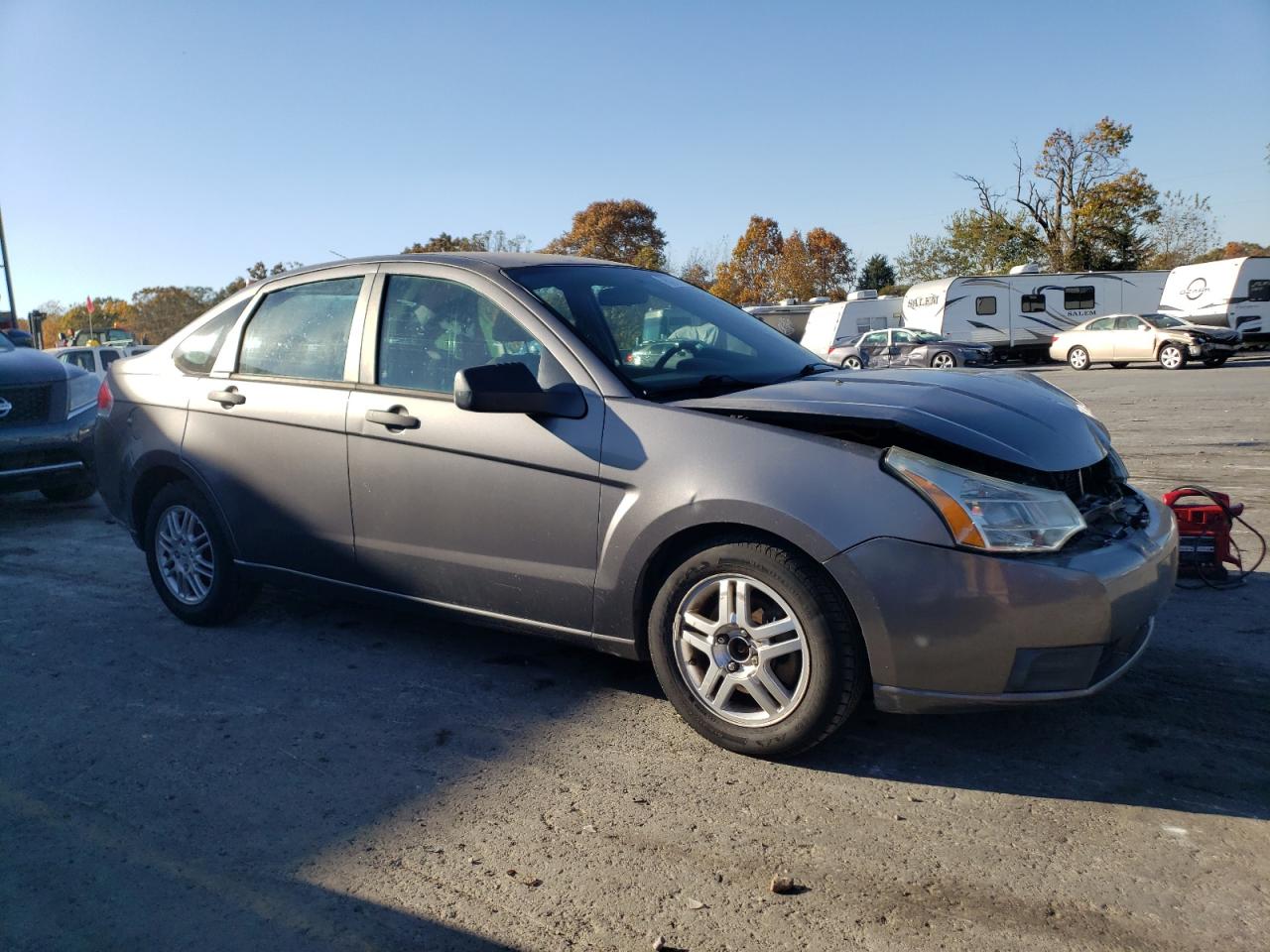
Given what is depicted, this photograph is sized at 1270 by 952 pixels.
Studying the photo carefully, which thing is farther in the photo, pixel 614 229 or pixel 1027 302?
pixel 614 229

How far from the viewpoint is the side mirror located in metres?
3.47

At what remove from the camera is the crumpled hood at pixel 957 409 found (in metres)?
3.13

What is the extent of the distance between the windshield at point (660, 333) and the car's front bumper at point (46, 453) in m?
5.24

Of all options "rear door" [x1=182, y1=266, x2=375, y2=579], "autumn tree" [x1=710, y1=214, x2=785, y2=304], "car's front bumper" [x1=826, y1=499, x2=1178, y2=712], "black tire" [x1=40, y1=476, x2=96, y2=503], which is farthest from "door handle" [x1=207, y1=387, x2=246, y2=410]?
"autumn tree" [x1=710, y1=214, x2=785, y2=304]

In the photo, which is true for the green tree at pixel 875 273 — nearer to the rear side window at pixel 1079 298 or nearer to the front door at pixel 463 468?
the rear side window at pixel 1079 298

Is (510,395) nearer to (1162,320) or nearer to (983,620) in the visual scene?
(983,620)

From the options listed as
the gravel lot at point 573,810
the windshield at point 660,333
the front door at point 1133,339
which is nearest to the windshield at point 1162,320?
the front door at point 1133,339

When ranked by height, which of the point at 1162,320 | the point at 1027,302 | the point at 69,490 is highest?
the point at 1027,302

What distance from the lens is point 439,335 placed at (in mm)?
4035

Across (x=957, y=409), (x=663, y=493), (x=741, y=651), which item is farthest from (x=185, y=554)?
(x=957, y=409)

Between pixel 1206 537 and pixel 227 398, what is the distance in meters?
4.76

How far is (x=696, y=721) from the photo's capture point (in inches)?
131

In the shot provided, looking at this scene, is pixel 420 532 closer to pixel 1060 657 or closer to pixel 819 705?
pixel 819 705

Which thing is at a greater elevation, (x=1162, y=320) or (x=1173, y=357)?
(x=1162, y=320)
